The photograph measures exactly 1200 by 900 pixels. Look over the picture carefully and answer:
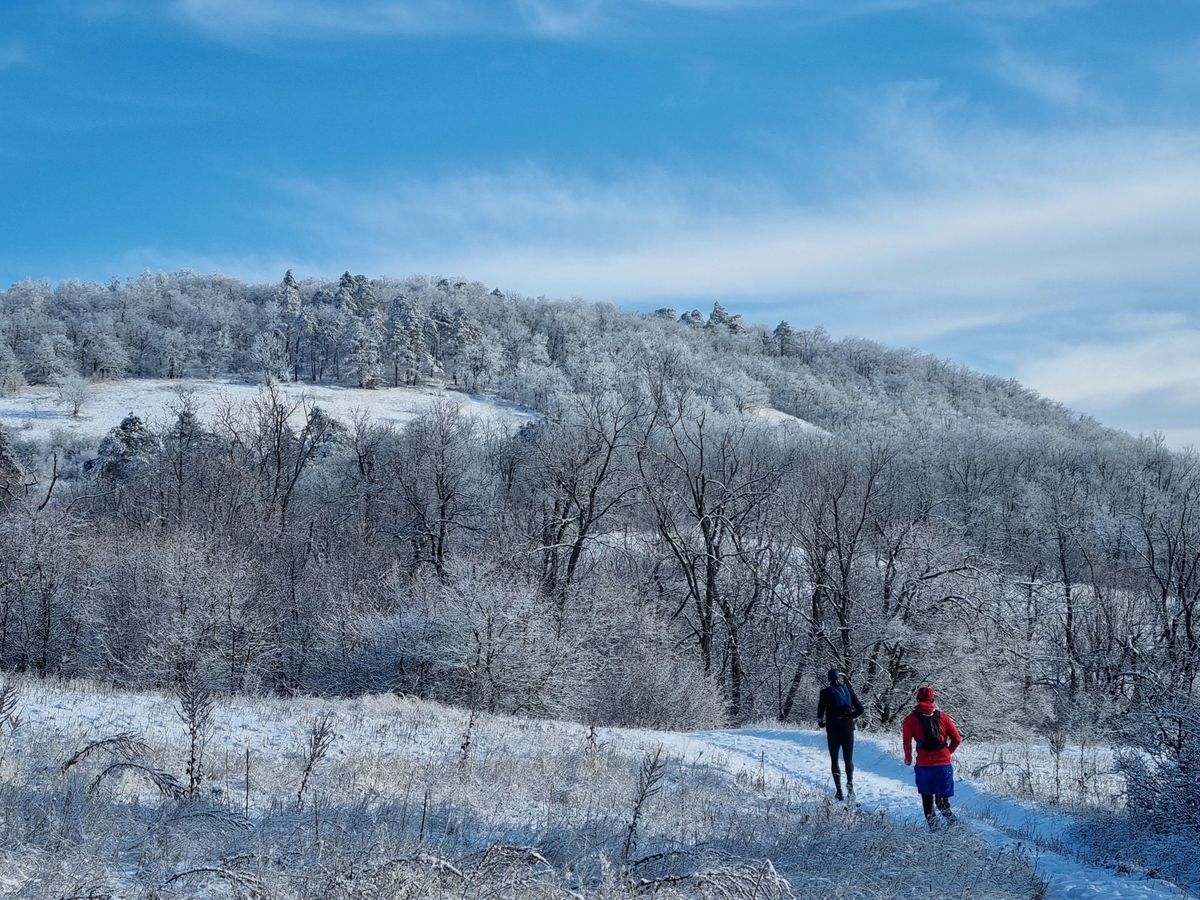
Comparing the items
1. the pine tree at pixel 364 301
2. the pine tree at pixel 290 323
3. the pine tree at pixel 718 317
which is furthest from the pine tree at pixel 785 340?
the pine tree at pixel 290 323

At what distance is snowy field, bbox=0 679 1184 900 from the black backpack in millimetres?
926

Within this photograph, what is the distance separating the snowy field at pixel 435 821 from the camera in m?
4.73

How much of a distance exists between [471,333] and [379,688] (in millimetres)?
93737

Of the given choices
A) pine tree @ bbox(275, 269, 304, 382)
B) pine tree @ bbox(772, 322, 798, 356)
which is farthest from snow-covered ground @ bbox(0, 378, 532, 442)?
pine tree @ bbox(772, 322, 798, 356)

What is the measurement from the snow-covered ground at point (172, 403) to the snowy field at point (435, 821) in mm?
49737

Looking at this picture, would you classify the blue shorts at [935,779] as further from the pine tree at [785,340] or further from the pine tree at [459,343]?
the pine tree at [785,340]

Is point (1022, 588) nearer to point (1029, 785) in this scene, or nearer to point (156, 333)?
point (1029, 785)

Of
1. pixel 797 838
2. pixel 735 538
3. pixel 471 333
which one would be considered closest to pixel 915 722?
pixel 797 838

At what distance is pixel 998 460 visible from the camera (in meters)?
74.0

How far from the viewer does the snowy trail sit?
25.5ft

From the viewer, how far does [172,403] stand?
6812 centimetres


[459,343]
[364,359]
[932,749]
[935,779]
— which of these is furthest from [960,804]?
[459,343]

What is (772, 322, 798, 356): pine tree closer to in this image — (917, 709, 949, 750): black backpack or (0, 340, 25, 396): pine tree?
(0, 340, 25, 396): pine tree

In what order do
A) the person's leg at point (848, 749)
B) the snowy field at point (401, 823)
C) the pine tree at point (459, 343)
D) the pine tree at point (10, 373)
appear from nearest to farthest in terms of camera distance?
the snowy field at point (401, 823), the person's leg at point (848, 749), the pine tree at point (10, 373), the pine tree at point (459, 343)
